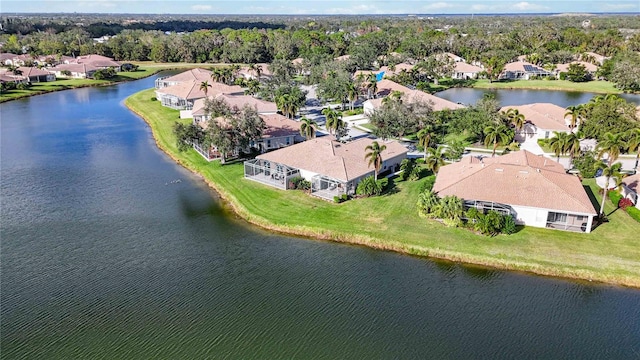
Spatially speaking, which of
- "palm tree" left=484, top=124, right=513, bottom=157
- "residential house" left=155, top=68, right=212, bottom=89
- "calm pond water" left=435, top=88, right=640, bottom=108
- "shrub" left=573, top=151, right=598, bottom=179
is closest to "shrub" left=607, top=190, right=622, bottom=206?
"shrub" left=573, top=151, right=598, bottom=179

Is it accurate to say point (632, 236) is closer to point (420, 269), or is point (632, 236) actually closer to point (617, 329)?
point (617, 329)

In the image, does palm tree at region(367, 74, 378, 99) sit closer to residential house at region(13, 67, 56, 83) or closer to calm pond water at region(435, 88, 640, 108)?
calm pond water at region(435, 88, 640, 108)

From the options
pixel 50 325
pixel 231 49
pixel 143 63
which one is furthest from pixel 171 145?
pixel 143 63

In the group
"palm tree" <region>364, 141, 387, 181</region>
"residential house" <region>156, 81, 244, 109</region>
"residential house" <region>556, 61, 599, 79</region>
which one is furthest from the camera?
"residential house" <region>556, 61, 599, 79</region>

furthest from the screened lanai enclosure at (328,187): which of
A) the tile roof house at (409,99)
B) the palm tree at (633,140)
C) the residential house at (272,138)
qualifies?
the palm tree at (633,140)

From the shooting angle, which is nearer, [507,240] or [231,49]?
[507,240]

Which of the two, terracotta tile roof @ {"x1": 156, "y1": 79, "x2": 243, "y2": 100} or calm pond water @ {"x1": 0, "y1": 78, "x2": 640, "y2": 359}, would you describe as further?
terracotta tile roof @ {"x1": 156, "y1": 79, "x2": 243, "y2": 100}
